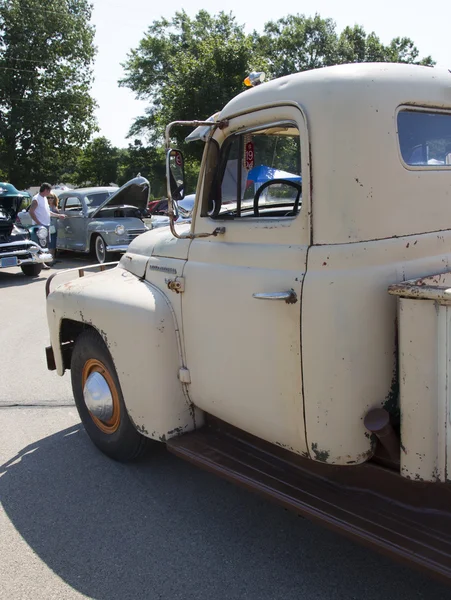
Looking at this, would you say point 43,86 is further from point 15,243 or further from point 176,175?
point 176,175

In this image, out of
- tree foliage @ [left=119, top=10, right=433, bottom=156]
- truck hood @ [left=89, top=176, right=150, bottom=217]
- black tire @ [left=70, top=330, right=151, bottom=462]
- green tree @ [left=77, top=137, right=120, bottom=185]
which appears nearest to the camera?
black tire @ [left=70, top=330, right=151, bottom=462]

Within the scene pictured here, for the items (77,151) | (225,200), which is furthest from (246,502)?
(77,151)

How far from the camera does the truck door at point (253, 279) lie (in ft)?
7.93

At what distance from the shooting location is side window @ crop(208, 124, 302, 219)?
2918 millimetres

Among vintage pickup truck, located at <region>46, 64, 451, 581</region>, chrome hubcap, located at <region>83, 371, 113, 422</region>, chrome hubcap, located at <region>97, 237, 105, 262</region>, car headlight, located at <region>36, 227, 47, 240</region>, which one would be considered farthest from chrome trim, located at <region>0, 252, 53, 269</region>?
vintage pickup truck, located at <region>46, 64, 451, 581</region>

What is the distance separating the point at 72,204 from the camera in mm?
14641

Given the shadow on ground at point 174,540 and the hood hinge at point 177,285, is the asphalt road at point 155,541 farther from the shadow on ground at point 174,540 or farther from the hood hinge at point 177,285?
the hood hinge at point 177,285

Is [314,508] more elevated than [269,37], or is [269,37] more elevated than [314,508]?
[269,37]

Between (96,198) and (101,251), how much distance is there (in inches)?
66.1

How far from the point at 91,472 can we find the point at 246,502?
1089 millimetres

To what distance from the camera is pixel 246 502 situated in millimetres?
3219

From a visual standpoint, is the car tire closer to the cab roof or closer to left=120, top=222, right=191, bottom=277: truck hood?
left=120, top=222, right=191, bottom=277: truck hood

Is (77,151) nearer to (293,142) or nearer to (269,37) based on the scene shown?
(269,37)

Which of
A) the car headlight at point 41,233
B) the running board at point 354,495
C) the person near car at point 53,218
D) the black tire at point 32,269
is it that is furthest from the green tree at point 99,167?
the running board at point 354,495
